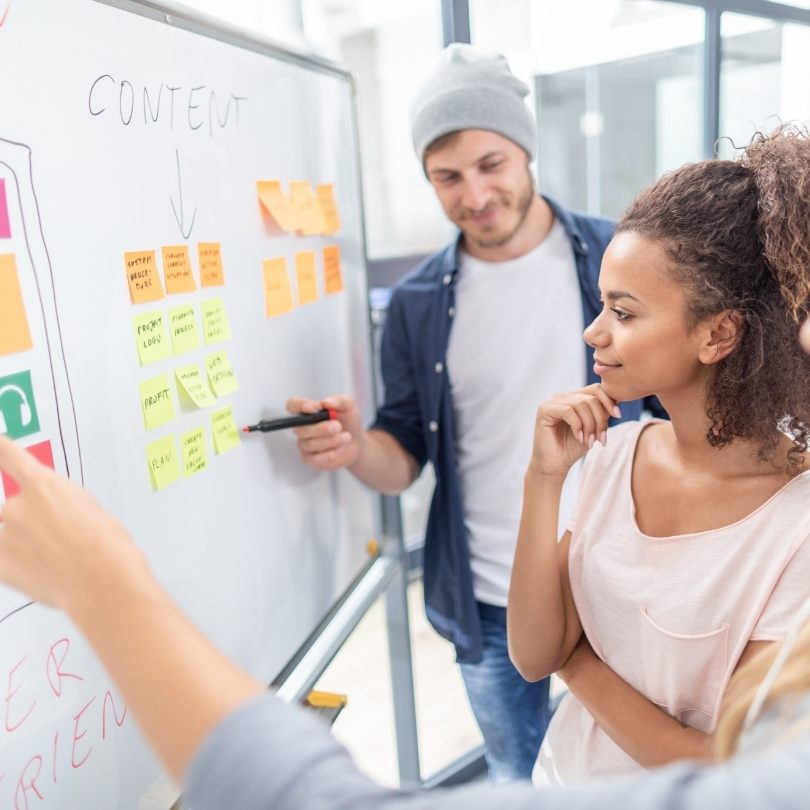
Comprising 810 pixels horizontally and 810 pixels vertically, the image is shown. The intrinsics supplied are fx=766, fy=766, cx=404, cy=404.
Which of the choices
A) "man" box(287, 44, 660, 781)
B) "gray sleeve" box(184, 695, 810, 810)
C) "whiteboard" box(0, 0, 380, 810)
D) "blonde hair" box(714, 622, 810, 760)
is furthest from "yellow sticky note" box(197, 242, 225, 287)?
"blonde hair" box(714, 622, 810, 760)

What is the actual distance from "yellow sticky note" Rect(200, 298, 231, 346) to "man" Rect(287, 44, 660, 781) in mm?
400

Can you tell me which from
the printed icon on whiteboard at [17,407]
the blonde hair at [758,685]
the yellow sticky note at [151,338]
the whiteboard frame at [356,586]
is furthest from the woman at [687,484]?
the printed icon on whiteboard at [17,407]

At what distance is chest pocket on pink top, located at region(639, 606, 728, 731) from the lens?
91 cm

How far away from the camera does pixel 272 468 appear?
1.25 m

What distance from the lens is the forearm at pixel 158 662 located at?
0.48 m

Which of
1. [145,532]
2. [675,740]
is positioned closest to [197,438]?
[145,532]

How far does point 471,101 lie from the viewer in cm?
144

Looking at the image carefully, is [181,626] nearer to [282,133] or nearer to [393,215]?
[282,133]

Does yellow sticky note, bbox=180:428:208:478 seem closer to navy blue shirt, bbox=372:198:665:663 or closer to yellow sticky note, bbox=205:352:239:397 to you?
yellow sticky note, bbox=205:352:239:397

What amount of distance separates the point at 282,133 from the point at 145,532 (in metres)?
0.71

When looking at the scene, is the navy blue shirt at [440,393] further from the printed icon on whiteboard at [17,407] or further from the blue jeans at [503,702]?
the printed icon on whiteboard at [17,407]

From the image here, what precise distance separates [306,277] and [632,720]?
88 cm

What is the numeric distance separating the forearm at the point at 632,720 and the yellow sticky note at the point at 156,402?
0.65m

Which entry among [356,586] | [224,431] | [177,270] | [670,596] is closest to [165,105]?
→ [177,270]
